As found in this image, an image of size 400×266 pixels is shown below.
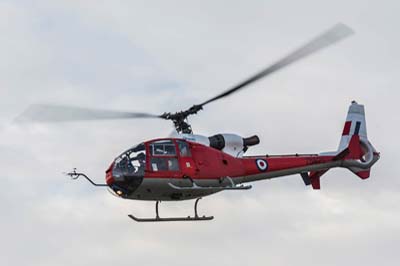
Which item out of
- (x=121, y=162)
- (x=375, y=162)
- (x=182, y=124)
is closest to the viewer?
(x=121, y=162)

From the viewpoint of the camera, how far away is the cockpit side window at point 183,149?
29.6m

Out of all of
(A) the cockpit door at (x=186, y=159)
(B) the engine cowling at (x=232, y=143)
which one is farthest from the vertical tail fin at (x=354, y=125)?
(A) the cockpit door at (x=186, y=159)

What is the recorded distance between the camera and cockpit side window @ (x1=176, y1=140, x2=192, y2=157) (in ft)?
97.2

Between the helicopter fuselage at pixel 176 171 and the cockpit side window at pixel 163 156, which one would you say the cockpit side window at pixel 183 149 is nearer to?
the helicopter fuselage at pixel 176 171

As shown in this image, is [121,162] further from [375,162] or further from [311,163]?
[375,162]

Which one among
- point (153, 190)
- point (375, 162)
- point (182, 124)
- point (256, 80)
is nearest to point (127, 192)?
point (153, 190)

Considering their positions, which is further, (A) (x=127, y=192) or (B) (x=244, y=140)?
(B) (x=244, y=140)

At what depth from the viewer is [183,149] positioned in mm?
29703

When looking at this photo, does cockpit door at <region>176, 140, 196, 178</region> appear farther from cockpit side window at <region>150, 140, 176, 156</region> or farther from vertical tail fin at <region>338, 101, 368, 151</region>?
vertical tail fin at <region>338, 101, 368, 151</region>

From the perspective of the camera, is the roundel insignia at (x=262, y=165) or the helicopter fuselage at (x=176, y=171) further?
the roundel insignia at (x=262, y=165)

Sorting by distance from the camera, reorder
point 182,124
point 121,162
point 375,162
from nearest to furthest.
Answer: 1. point 121,162
2. point 182,124
3. point 375,162

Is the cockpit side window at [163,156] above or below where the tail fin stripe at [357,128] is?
below

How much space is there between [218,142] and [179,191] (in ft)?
8.26

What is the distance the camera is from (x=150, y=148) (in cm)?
2920
